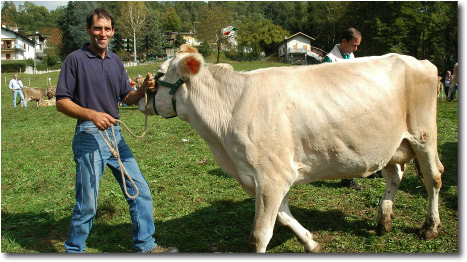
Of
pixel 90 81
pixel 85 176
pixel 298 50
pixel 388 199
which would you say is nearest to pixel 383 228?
pixel 388 199

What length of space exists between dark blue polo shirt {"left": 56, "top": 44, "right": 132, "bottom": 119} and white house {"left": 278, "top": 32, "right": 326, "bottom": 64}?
63.7m

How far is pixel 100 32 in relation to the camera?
393 cm

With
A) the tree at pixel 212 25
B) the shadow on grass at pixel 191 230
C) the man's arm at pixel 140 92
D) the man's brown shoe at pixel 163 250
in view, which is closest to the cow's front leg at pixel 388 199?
the shadow on grass at pixel 191 230

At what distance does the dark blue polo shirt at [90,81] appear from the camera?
381 centimetres

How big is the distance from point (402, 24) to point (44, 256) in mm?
40171

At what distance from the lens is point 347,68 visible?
13.8ft

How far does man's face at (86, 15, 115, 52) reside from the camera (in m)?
3.89

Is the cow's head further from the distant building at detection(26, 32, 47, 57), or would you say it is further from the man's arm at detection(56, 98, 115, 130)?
the distant building at detection(26, 32, 47, 57)

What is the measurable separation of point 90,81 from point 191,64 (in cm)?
106

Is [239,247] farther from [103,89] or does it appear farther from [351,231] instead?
[103,89]

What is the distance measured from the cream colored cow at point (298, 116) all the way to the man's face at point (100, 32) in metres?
0.66

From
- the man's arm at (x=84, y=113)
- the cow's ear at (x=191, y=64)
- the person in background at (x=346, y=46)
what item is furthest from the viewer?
the person in background at (x=346, y=46)

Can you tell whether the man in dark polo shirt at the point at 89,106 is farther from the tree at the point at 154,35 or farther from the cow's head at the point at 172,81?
the tree at the point at 154,35

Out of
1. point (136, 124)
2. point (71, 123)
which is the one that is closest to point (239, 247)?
point (136, 124)
